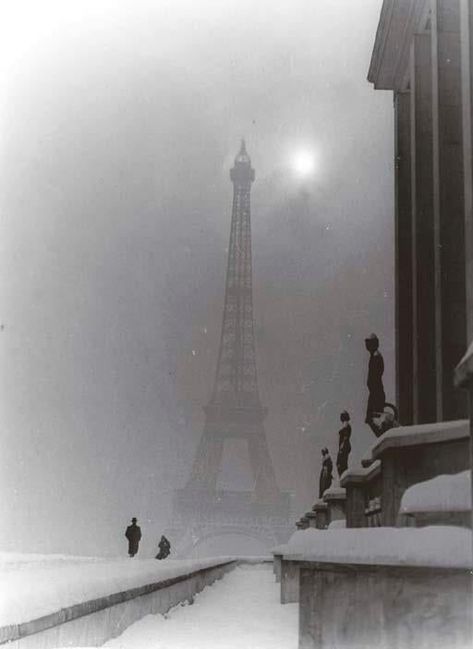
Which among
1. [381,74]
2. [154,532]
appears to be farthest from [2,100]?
[154,532]

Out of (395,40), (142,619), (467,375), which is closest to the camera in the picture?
(467,375)

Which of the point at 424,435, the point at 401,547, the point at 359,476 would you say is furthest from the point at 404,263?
the point at 401,547

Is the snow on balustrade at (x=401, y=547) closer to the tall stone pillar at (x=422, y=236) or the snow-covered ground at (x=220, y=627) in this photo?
the snow-covered ground at (x=220, y=627)

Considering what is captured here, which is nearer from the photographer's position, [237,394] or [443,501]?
[443,501]

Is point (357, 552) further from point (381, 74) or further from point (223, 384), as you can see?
point (223, 384)

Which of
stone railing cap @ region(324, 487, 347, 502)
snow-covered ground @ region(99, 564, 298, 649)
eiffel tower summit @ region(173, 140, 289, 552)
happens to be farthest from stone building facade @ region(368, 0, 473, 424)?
eiffel tower summit @ region(173, 140, 289, 552)

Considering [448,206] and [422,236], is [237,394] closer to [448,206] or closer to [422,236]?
[422,236]
